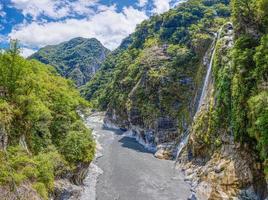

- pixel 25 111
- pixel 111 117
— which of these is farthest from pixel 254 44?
pixel 111 117

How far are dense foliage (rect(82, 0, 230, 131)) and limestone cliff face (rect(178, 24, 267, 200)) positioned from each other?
48.9 feet

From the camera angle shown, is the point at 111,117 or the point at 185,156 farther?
the point at 111,117

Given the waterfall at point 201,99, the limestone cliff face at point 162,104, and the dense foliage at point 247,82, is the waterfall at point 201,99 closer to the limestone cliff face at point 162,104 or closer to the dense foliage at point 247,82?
the limestone cliff face at point 162,104

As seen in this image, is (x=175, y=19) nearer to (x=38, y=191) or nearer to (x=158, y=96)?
(x=158, y=96)

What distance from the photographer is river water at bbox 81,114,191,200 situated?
128 ft

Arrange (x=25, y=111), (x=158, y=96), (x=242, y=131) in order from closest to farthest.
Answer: (x=25, y=111) → (x=242, y=131) → (x=158, y=96)

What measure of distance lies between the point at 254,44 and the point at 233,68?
375 centimetres

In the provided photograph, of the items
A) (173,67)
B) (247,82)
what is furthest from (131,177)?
(173,67)

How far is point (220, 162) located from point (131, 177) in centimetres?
1352

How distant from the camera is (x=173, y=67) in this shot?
73188 mm

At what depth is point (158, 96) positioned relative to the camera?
71875 mm

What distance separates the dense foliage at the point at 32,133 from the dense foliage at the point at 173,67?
1129 inches

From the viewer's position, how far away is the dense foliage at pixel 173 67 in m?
69.2

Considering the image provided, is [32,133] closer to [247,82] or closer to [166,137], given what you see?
[247,82]
